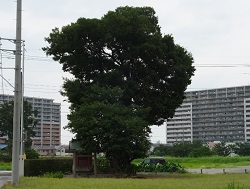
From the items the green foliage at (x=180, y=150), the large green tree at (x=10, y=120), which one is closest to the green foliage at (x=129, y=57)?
the large green tree at (x=10, y=120)

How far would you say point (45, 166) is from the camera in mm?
37969

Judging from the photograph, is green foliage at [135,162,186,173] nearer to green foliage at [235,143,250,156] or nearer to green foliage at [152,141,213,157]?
green foliage at [152,141,213,157]

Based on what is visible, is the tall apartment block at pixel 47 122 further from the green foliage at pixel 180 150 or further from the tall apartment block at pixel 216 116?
the tall apartment block at pixel 216 116

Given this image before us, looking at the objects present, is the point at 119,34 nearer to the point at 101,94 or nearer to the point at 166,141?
the point at 101,94

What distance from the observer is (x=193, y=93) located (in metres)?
152

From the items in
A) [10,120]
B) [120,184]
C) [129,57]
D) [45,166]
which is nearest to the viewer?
[120,184]

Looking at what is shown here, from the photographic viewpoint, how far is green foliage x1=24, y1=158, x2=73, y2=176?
36.4m

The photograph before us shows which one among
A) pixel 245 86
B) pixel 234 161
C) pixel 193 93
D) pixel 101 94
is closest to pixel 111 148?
pixel 101 94

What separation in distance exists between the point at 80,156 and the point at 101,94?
6.29 meters

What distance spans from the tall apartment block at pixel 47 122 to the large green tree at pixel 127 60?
7579cm

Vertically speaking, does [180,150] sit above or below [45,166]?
below

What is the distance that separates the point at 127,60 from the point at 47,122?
319 feet

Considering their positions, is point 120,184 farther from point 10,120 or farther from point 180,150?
point 180,150

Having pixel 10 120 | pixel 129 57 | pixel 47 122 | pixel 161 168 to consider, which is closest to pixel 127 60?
pixel 129 57
